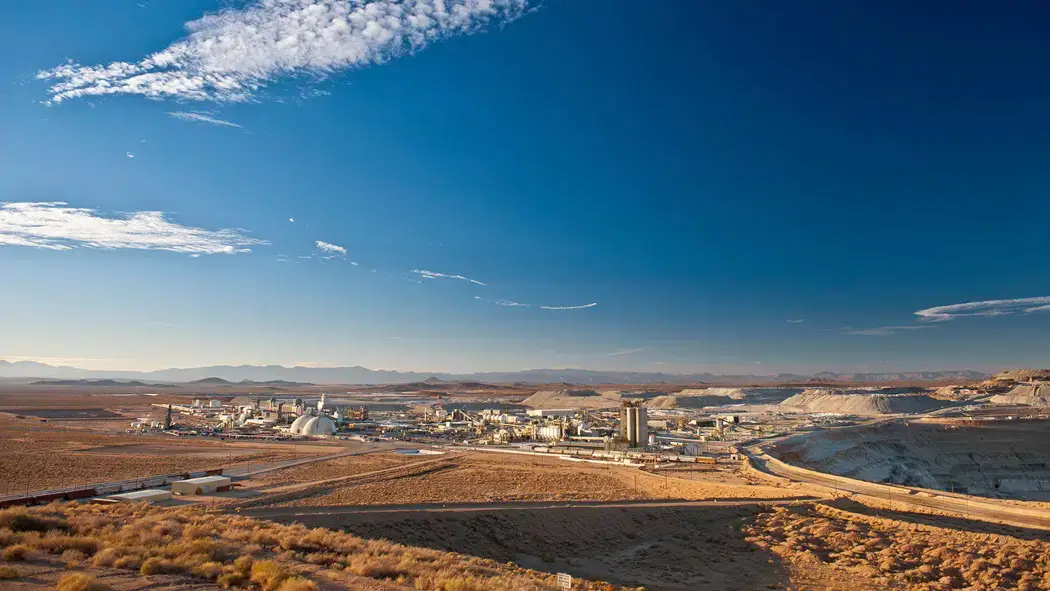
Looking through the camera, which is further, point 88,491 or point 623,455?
point 623,455

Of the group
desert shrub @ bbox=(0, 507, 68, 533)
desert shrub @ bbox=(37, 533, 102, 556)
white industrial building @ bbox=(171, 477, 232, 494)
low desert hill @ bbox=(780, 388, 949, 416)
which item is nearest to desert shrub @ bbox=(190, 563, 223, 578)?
desert shrub @ bbox=(37, 533, 102, 556)

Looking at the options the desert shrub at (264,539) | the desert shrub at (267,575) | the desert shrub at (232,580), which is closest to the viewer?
the desert shrub at (267,575)

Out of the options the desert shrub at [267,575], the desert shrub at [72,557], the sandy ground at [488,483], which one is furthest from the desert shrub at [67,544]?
the sandy ground at [488,483]

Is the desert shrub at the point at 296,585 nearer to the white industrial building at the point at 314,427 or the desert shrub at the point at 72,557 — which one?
the desert shrub at the point at 72,557

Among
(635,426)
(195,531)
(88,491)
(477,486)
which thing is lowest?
(477,486)

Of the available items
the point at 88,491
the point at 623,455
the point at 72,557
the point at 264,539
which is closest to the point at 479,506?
the point at 264,539

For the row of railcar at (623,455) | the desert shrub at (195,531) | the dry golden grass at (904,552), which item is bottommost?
the row of railcar at (623,455)

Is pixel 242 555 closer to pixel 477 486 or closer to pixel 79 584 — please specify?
pixel 79 584
